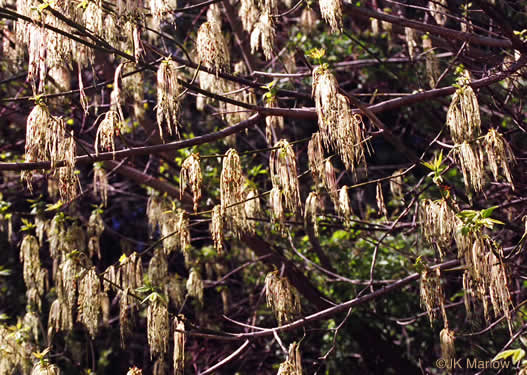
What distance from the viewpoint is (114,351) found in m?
4.48

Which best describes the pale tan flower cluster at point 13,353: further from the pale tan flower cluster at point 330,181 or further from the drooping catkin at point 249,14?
the drooping catkin at point 249,14

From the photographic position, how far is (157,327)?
6.98 feet

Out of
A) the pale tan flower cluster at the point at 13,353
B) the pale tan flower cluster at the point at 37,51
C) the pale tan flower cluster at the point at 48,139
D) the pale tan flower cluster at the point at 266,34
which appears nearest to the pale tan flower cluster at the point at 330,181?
the pale tan flower cluster at the point at 266,34

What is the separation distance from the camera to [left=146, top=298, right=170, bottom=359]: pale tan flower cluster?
2121 millimetres

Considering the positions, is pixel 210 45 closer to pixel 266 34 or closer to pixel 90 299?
pixel 266 34

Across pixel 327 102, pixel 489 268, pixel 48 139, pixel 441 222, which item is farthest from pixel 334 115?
pixel 48 139

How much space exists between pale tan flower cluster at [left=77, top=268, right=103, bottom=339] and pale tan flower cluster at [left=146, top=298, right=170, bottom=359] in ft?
0.86

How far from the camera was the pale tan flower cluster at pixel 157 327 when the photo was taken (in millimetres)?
2121

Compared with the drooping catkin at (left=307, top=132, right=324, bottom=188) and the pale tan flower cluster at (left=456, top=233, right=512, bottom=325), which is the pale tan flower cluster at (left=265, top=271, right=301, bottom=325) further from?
the pale tan flower cluster at (left=456, top=233, right=512, bottom=325)

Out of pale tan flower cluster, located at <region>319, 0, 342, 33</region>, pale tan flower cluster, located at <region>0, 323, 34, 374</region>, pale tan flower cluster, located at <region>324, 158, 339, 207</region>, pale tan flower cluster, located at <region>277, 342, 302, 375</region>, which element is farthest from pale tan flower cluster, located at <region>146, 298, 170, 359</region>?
pale tan flower cluster, located at <region>319, 0, 342, 33</region>

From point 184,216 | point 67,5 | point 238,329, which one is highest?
point 67,5

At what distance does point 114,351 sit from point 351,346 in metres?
1.97

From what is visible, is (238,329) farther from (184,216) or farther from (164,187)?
(184,216)

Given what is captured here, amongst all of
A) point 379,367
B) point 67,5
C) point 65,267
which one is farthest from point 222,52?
point 379,367
